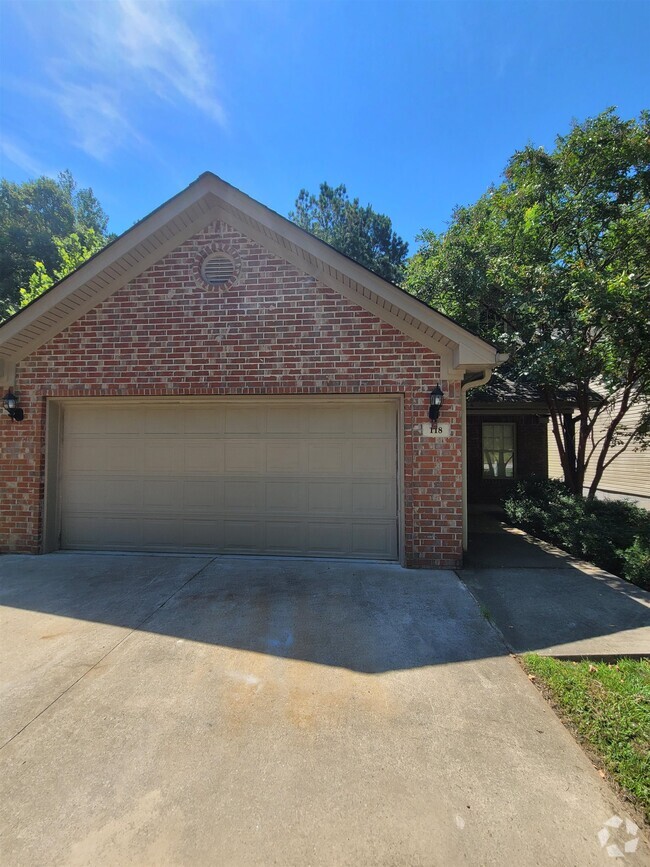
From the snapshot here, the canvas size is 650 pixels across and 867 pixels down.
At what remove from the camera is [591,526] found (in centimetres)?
649

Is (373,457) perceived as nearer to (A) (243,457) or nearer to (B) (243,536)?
(A) (243,457)

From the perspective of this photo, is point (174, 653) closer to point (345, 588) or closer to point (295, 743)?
point (295, 743)

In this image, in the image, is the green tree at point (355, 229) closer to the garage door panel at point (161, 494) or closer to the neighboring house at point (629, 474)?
the neighboring house at point (629, 474)

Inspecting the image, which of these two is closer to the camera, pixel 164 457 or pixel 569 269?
pixel 164 457

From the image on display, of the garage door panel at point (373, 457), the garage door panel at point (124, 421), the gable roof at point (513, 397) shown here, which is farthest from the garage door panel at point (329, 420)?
the gable roof at point (513, 397)

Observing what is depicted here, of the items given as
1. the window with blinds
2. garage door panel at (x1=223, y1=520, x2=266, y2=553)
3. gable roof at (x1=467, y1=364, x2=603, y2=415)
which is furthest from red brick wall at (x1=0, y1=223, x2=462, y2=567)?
the window with blinds

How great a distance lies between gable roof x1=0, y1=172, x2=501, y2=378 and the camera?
18.2ft

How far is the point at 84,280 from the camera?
599 cm

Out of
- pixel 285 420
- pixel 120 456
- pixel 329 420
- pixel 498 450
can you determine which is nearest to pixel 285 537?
pixel 285 420

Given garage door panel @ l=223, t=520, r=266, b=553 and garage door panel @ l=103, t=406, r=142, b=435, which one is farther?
garage door panel @ l=103, t=406, r=142, b=435

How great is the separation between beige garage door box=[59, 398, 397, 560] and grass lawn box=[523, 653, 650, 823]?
298cm

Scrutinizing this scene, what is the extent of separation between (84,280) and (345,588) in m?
5.40

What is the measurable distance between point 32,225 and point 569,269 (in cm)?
2907

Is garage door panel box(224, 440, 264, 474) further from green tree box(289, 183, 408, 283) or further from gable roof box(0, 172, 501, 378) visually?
green tree box(289, 183, 408, 283)
